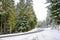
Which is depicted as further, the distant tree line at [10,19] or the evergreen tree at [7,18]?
the evergreen tree at [7,18]

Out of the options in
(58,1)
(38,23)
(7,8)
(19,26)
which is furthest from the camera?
(38,23)

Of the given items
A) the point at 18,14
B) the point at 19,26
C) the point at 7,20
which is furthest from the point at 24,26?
the point at 7,20

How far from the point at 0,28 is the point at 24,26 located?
7.50m

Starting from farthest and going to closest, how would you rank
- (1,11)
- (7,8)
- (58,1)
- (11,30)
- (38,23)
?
(38,23) < (11,30) < (7,8) < (1,11) < (58,1)

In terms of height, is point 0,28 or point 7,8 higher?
point 7,8

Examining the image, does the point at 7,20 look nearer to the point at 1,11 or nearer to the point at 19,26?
the point at 1,11

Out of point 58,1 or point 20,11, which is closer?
point 58,1

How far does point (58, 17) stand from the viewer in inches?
248

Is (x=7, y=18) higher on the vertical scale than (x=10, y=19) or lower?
higher

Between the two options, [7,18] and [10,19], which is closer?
[7,18]

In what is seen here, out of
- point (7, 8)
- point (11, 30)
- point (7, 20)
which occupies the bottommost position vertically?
point (11, 30)

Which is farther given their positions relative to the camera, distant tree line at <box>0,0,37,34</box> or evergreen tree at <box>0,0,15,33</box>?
evergreen tree at <box>0,0,15,33</box>

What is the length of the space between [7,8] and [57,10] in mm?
21834

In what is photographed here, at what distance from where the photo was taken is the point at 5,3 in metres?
26.7
